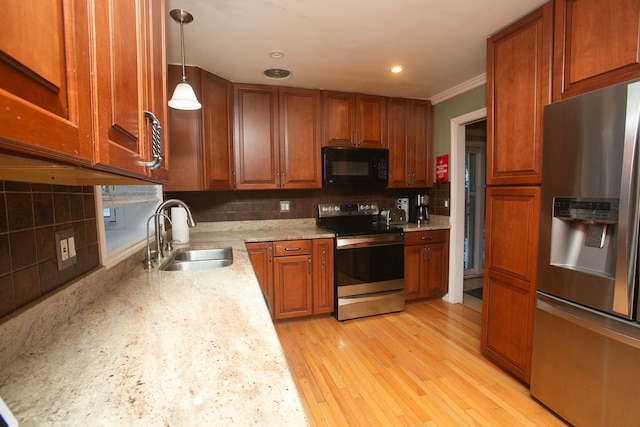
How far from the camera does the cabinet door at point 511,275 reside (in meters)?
1.72

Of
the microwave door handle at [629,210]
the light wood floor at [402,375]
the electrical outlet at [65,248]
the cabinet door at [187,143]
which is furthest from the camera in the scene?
the cabinet door at [187,143]

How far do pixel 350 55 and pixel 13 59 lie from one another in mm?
2279

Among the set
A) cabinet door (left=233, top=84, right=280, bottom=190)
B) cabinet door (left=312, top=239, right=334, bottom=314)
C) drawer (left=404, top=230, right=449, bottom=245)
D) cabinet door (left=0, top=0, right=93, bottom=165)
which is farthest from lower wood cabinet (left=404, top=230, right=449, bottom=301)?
cabinet door (left=0, top=0, right=93, bottom=165)

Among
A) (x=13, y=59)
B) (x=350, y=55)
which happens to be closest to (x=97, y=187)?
(x=13, y=59)

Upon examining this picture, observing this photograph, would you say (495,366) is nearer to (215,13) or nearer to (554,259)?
(554,259)

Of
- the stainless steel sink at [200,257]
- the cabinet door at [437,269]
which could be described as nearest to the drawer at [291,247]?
the stainless steel sink at [200,257]

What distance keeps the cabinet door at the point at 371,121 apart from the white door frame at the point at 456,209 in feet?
2.46

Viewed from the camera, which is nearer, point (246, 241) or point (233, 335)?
point (233, 335)

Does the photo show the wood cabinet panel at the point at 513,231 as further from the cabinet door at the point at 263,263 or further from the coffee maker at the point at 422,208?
the cabinet door at the point at 263,263

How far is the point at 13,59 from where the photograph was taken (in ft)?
1.03

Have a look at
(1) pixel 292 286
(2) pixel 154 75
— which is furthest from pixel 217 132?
(2) pixel 154 75

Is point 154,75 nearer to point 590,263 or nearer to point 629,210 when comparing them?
point 629,210

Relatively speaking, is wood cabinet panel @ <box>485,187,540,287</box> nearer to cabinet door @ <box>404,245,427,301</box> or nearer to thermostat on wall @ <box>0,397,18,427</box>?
cabinet door @ <box>404,245,427,301</box>

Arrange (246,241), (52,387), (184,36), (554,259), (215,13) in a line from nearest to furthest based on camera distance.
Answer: (52,387)
(554,259)
(215,13)
(184,36)
(246,241)
